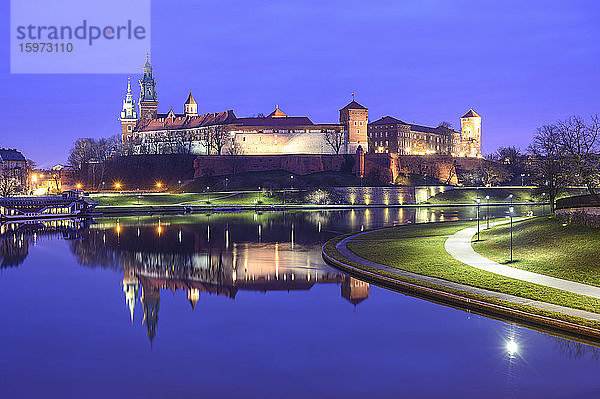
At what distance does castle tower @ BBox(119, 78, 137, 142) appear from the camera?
15388 cm

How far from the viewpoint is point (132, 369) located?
14266 millimetres

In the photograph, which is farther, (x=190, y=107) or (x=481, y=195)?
(x=190, y=107)

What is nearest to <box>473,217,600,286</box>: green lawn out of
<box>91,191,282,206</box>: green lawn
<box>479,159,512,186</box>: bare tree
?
<box>91,191,282,206</box>: green lawn

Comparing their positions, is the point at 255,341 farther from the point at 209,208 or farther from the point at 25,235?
the point at 209,208

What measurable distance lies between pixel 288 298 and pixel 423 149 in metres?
133

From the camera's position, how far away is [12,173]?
11650cm

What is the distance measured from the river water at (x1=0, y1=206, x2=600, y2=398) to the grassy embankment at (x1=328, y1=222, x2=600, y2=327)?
2.38m

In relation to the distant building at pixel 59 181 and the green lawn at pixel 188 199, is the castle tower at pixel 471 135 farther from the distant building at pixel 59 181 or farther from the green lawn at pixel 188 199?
the distant building at pixel 59 181

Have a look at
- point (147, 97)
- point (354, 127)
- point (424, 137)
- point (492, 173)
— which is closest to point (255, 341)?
point (354, 127)

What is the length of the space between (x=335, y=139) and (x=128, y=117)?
67074mm

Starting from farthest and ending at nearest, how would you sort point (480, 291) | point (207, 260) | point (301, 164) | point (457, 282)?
point (301, 164), point (207, 260), point (457, 282), point (480, 291)

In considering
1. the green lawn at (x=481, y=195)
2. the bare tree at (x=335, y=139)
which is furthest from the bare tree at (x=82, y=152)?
the green lawn at (x=481, y=195)

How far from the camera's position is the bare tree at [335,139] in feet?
391

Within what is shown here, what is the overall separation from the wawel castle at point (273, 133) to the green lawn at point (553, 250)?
86.2 metres
